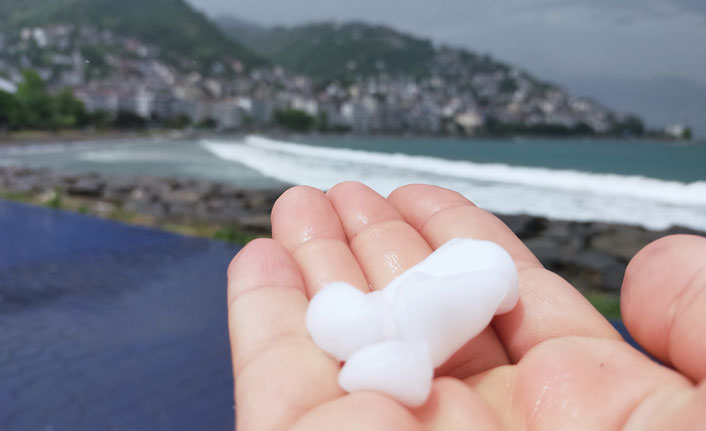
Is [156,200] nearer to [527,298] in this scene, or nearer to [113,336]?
[113,336]

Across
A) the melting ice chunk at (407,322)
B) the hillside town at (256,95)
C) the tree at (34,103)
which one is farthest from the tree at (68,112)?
the melting ice chunk at (407,322)

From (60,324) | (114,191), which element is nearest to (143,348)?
(60,324)

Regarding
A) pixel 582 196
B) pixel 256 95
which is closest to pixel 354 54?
pixel 256 95

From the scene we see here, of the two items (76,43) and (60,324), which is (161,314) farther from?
(76,43)

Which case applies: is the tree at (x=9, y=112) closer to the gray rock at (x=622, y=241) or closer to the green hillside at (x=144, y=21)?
the gray rock at (x=622, y=241)

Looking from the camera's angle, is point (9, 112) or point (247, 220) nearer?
point (247, 220)

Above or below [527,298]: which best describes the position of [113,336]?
Answer: below
